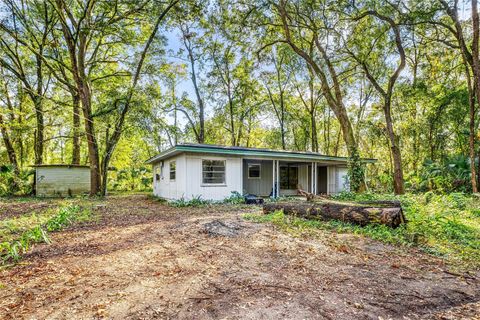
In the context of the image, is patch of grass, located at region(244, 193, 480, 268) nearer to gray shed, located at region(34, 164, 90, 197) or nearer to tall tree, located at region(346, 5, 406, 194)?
tall tree, located at region(346, 5, 406, 194)

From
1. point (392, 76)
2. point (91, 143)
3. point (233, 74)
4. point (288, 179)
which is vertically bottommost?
point (288, 179)

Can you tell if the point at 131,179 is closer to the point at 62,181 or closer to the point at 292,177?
the point at 62,181

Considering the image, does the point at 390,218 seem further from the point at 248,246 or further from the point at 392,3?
the point at 392,3

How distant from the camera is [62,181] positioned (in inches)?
615

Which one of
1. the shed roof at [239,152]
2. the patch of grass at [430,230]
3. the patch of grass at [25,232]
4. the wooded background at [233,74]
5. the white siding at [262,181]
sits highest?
the wooded background at [233,74]

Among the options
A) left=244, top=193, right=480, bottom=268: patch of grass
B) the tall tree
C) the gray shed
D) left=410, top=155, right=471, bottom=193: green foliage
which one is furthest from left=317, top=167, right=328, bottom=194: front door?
the gray shed

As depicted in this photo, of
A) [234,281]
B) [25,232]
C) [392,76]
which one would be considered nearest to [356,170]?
[392,76]

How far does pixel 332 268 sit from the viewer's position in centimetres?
360

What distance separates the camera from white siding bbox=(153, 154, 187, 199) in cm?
1158

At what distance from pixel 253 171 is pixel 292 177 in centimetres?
298

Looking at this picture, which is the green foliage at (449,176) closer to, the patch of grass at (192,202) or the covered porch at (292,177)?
the covered porch at (292,177)

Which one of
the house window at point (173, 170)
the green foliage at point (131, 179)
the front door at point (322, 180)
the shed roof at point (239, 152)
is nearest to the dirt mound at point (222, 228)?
the shed roof at point (239, 152)

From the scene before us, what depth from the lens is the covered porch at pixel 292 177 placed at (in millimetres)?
15688

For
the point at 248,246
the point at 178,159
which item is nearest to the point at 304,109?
the point at 178,159
